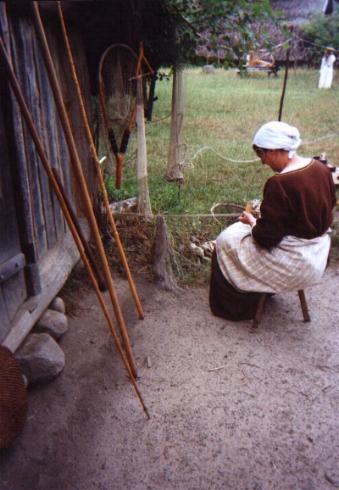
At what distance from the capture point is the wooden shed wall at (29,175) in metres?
2.79

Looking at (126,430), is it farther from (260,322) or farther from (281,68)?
(281,68)

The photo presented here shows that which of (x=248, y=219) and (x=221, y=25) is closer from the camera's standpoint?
(x=248, y=219)

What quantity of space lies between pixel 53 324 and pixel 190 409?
1.23 metres

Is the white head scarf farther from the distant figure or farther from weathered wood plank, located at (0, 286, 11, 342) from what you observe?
the distant figure

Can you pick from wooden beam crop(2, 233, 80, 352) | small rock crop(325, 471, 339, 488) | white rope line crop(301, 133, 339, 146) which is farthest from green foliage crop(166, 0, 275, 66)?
small rock crop(325, 471, 339, 488)

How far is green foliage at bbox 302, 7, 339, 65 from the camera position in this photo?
20.2 m

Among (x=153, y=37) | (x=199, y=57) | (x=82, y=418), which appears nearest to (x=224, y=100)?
(x=199, y=57)

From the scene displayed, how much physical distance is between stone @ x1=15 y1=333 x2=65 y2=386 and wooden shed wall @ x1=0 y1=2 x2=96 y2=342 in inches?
8.4

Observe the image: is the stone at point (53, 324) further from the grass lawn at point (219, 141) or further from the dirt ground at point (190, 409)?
the grass lawn at point (219, 141)

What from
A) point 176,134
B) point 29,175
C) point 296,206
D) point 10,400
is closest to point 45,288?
point 29,175

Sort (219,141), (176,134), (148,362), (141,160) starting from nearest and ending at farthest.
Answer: (148,362), (141,160), (176,134), (219,141)

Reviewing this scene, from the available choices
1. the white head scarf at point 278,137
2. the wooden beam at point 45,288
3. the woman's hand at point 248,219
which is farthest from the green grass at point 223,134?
the white head scarf at point 278,137

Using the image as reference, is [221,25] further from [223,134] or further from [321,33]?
[321,33]

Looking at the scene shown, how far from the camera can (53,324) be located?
3.37 metres
